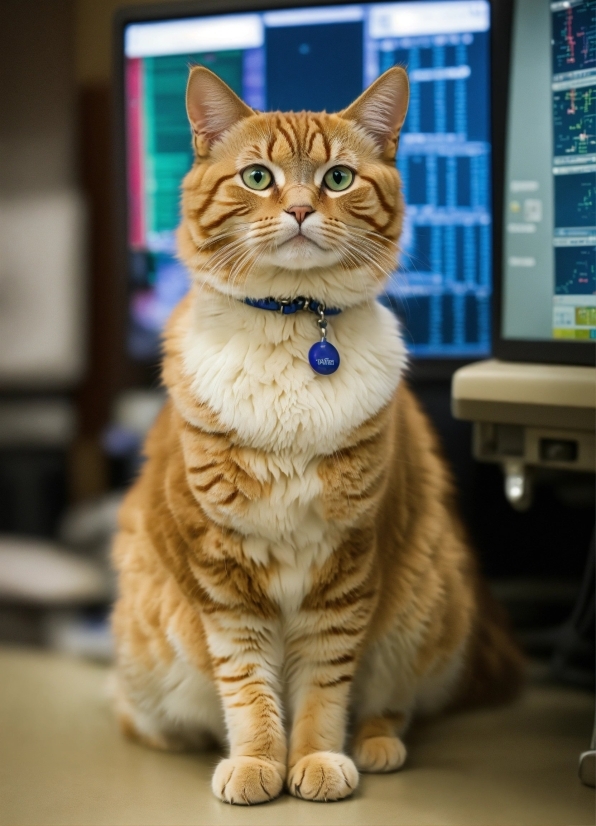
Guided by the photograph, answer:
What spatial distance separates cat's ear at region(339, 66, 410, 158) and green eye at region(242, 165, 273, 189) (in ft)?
0.45

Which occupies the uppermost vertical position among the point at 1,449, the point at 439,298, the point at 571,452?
the point at 439,298

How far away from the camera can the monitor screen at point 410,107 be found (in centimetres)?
153

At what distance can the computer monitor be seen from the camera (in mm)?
1264

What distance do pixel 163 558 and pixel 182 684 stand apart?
0.56 ft

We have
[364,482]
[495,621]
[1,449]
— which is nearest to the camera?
[364,482]

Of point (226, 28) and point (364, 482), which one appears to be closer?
point (364, 482)

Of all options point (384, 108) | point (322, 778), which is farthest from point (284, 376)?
point (322, 778)

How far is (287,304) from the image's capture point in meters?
1.10

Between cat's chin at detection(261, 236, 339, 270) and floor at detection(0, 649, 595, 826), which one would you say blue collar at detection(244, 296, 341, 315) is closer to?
cat's chin at detection(261, 236, 339, 270)

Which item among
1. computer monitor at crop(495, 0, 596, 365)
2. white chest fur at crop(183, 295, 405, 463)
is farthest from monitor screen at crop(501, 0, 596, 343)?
white chest fur at crop(183, 295, 405, 463)

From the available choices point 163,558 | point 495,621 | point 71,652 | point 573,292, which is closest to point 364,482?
point 163,558

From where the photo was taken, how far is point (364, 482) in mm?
1102

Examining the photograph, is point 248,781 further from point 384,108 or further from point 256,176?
point 384,108

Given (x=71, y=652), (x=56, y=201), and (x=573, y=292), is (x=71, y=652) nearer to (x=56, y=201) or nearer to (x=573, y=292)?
(x=56, y=201)
